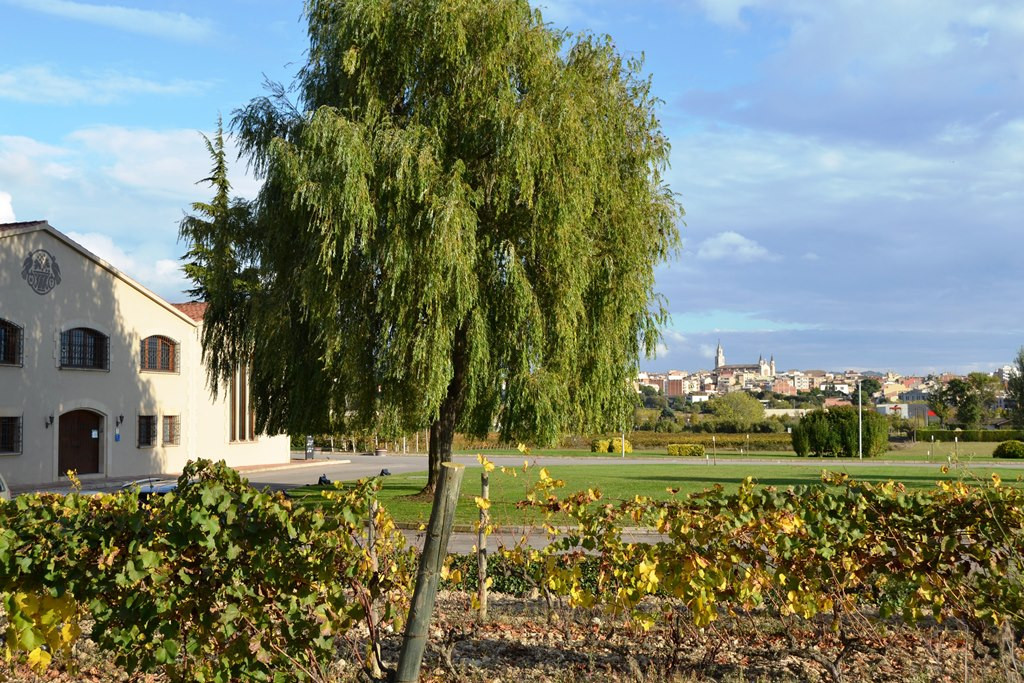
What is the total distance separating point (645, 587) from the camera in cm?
479

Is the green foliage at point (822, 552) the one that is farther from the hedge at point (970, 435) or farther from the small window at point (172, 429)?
the hedge at point (970, 435)

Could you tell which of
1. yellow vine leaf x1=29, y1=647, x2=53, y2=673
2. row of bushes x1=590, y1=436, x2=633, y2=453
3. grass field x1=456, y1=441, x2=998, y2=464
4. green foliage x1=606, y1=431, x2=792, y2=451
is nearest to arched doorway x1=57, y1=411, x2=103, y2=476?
grass field x1=456, y1=441, x2=998, y2=464

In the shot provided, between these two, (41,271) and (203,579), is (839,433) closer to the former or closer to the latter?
(41,271)

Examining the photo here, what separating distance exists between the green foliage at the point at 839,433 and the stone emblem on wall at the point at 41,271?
4084cm

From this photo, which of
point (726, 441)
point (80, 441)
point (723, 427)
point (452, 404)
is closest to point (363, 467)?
point (80, 441)

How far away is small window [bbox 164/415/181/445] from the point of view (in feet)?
112

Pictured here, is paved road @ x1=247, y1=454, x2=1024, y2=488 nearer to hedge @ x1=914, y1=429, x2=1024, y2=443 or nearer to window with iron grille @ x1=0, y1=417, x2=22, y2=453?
window with iron grille @ x1=0, y1=417, x2=22, y2=453

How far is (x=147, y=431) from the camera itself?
33188mm

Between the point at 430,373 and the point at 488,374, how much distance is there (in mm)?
1334

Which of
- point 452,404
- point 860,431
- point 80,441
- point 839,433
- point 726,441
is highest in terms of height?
point 452,404

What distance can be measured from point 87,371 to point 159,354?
13.6ft

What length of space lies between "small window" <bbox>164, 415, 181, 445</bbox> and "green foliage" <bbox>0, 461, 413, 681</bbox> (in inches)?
1238

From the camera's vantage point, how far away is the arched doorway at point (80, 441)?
29062 millimetres

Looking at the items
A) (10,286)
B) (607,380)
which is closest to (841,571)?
(607,380)
